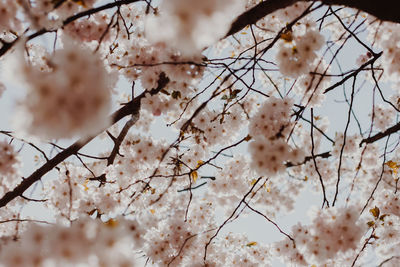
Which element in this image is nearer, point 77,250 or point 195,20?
point 195,20

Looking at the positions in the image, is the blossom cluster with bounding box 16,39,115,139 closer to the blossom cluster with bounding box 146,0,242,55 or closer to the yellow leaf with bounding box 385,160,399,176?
the blossom cluster with bounding box 146,0,242,55

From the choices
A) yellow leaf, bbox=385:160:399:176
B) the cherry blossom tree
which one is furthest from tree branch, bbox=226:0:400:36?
yellow leaf, bbox=385:160:399:176

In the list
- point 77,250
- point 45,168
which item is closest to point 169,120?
point 45,168

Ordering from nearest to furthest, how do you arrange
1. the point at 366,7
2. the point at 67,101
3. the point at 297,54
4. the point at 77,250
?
the point at 67,101
the point at 77,250
the point at 366,7
the point at 297,54

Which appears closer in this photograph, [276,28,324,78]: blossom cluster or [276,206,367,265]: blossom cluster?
[276,206,367,265]: blossom cluster

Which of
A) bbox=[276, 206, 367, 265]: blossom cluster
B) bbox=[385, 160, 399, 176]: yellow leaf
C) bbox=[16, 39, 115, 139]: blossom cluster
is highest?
bbox=[385, 160, 399, 176]: yellow leaf

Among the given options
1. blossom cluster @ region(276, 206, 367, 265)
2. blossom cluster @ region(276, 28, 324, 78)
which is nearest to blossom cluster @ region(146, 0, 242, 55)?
blossom cluster @ region(276, 28, 324, 78)

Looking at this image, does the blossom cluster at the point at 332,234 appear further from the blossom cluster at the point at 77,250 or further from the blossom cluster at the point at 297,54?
the blossom cluster at the point at 77,250

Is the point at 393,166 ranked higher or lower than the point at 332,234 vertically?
higher

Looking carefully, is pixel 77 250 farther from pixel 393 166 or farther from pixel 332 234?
pixel 393 166

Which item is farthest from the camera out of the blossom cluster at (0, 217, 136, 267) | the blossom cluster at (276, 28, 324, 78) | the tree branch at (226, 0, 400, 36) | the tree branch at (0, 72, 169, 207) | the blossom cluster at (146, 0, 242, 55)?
the tree branch at (0, 72, 169, 207)

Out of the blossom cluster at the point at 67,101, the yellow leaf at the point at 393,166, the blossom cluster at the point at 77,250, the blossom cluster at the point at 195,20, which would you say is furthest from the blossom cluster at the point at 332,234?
the yellow leaf at the point at 393,166

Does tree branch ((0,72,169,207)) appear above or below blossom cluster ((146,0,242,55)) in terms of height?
above

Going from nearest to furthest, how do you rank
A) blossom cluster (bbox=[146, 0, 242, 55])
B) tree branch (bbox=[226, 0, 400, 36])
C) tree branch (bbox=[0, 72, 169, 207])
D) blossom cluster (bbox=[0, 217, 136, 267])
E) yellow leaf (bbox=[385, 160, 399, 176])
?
1. blossom cluster (bbox=[146, 0, 242, 55])
2. blossom cluster (bbox=[0, 217, 136, 267])
3. tree branch (bbox=[226, 0, 400, 36])
4. tree branch (bbox=[0, 72, 169, 207])
5. yellow leaf (bbox=[385, 160, 399, 176])
